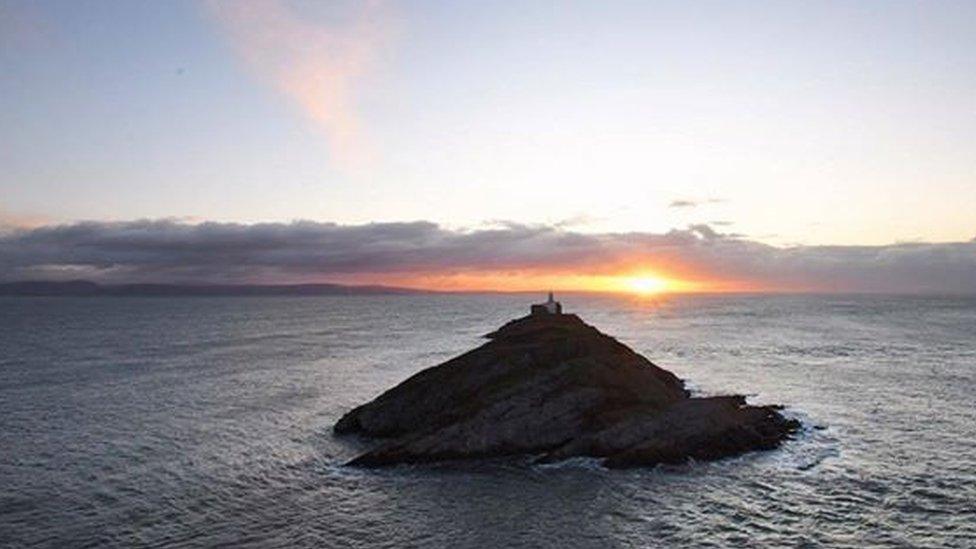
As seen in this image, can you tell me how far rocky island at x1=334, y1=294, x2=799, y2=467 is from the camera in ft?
157

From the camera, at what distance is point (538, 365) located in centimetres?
5678

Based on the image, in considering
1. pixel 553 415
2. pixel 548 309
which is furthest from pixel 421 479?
pixel 548 309

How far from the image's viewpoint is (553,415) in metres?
50.8

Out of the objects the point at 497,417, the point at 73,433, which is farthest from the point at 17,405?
the point at 497,417

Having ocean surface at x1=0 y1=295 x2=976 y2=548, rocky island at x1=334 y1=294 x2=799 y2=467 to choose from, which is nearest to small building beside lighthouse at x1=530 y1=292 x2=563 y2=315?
ocean surface at x1=0 y1=295 x2=976 y2=548

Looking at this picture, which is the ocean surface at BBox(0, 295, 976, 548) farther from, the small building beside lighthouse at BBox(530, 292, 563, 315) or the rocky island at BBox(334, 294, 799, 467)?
the small building beside lighthouse at BBox(530, 292, 563, 315)

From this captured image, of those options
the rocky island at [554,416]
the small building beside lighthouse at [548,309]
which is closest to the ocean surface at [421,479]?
the rocky island at [554,416]

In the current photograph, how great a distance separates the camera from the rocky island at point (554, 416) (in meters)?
48.0

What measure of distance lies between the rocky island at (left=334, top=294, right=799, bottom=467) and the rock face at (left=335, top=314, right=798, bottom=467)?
7 centimetres

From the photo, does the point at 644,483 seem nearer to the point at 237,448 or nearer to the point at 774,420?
the point at 774,420

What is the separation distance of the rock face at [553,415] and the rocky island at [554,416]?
0.07m

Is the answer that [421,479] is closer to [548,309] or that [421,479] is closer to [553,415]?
[553,415]

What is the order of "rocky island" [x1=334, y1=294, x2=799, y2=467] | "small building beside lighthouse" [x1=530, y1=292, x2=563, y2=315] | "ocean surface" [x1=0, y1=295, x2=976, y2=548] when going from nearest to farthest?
"ocean surface" [x1=0, y1=295, x2=976, y2=548], "rocky island" [x1=334, y1=294, x2=799, y2=467], "small building beside lighthouse" [x1=530, y1=292, x2=563, y2=315]

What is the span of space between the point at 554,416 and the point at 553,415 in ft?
0.31
